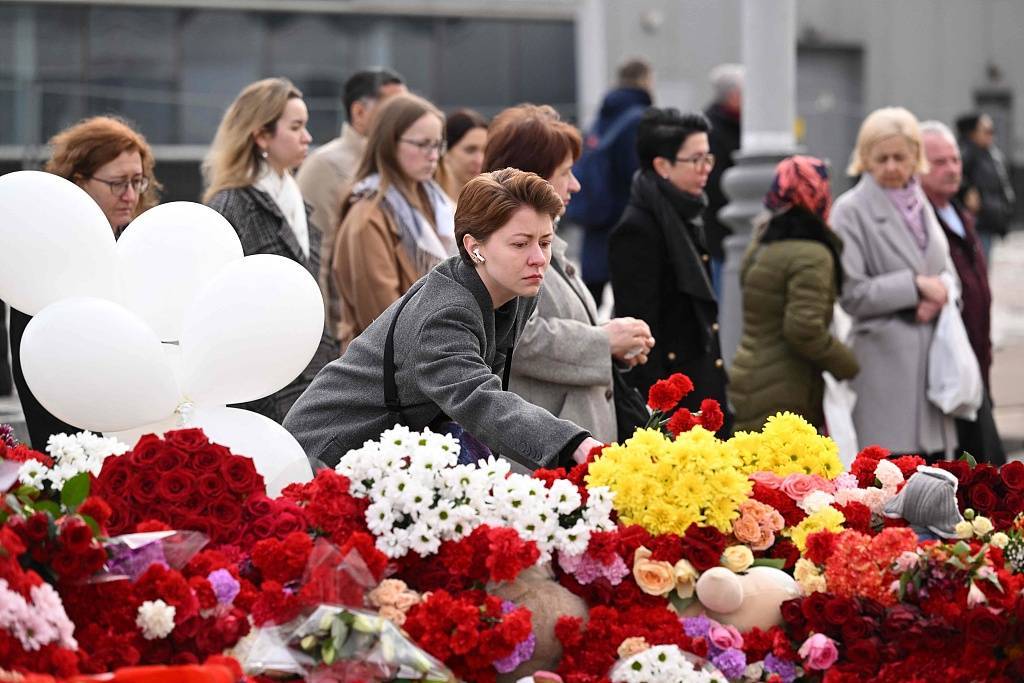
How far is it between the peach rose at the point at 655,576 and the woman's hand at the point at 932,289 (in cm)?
433

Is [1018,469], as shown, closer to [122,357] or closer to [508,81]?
[122,357]

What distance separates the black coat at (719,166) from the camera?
1115cm

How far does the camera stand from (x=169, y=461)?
3.69 meters

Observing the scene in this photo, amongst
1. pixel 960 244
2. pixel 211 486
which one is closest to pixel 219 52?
pixel 960 244

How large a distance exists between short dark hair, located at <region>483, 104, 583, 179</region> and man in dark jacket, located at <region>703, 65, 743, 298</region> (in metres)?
5.56

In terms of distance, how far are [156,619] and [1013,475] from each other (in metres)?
2.07

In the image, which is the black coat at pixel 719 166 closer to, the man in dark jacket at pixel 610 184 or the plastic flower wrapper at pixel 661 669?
the man in dark jacket at pixel 610 184

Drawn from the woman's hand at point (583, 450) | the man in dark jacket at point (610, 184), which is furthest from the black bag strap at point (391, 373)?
the man in dark jacket at point (610, 184)

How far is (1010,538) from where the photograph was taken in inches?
148

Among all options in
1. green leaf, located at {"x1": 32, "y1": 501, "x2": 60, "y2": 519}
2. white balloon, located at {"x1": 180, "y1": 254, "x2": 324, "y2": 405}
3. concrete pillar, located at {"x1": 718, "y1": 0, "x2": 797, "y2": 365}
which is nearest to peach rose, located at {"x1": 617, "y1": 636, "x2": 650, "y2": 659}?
green leaf, located at {"x1": 32, "y1": 501, "x2": 60, "y2": 519}

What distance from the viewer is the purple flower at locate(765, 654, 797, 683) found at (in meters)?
3.52

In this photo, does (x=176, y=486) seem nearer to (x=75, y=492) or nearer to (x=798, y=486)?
(x=75, y=492)

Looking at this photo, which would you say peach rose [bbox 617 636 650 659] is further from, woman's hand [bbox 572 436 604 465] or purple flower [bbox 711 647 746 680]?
woman's hand [bbox 572 436 604 465]

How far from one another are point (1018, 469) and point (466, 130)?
13.3ft
